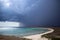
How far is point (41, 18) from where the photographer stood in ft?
6.00

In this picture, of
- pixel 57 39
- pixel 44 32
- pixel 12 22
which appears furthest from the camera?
pixel 12 22

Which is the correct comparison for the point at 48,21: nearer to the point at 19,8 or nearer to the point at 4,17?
the point at 19,8

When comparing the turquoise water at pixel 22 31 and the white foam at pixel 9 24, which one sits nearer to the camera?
the turquoise water at pixel 22 31

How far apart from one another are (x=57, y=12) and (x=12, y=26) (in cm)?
78

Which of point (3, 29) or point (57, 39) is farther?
point (3, 29)

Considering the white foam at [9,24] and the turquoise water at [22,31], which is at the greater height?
the white foam at [9,24]

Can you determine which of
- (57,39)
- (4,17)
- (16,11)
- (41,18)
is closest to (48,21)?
(41,18)

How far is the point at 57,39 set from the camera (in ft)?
4.87

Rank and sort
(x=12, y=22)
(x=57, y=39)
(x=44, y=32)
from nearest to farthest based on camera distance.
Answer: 1. (x=57, y=39)
2. (x=44, y=32)
3. (x=12, y=22)

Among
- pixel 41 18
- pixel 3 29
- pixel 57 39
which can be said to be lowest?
pixel 57 39

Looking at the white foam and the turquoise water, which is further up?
the white foam

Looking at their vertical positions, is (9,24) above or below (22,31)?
above

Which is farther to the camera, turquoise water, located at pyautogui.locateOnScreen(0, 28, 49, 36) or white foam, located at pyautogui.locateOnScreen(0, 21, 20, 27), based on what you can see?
white foam, located at pyautogui.locateOnScreen(0, 21, 20, 27)

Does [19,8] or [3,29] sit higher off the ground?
[19,8]
